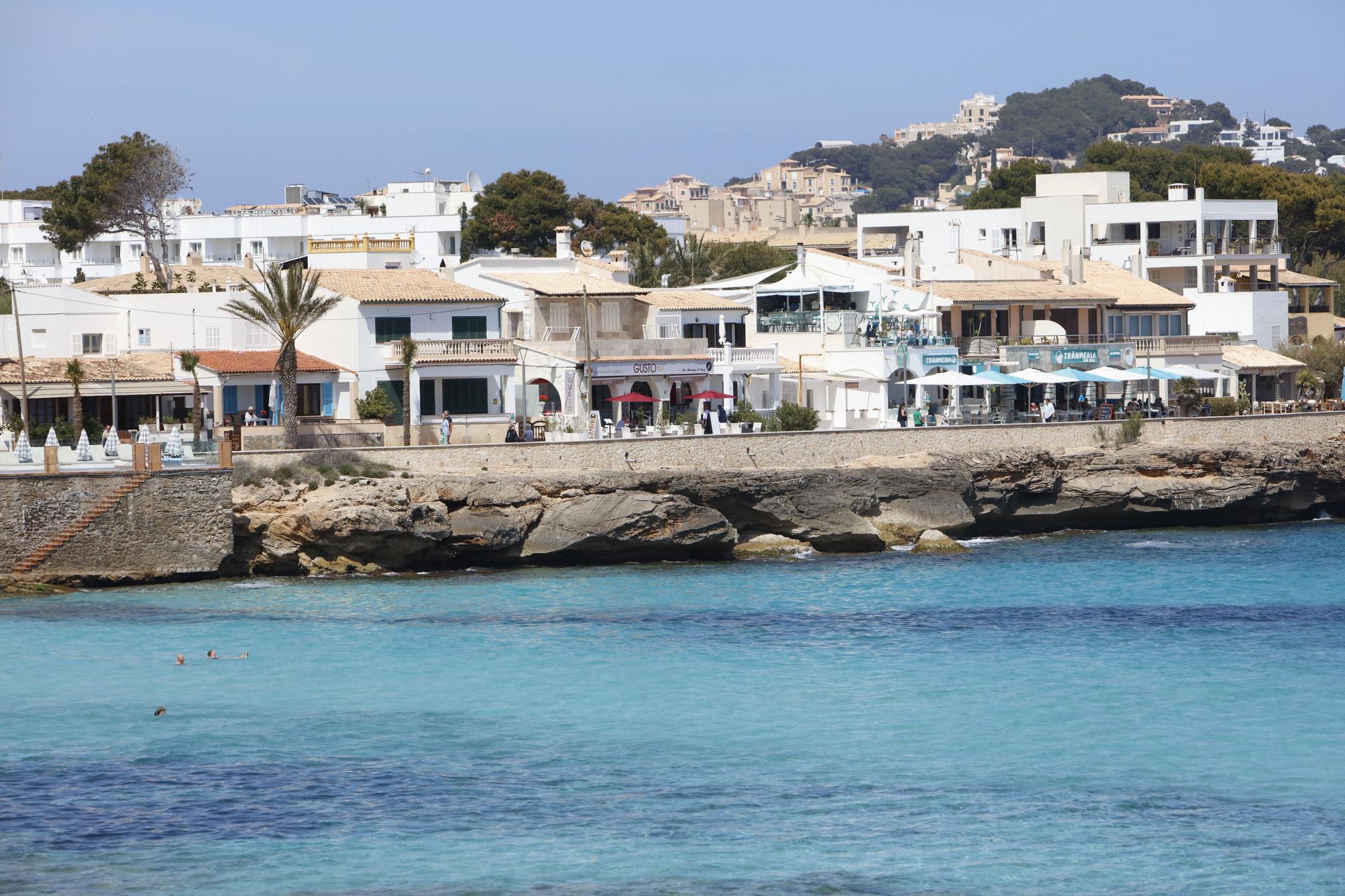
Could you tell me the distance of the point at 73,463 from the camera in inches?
1714

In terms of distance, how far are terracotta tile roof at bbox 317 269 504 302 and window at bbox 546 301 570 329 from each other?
2442 mm

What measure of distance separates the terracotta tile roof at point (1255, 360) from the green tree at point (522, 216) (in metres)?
34.0

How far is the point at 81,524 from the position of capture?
42.6 meters

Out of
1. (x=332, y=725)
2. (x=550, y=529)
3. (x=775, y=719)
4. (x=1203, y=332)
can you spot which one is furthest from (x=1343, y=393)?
(x=332, y=725)

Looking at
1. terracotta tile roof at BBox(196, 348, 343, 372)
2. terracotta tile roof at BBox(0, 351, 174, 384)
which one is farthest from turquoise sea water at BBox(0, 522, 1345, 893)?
terracotta tile roof at BBox(0, 351, 174, 384)

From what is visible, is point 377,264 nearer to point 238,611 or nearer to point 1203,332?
point 238,611

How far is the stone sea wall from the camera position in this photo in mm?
47062

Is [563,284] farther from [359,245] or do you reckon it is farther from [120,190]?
[120,190]

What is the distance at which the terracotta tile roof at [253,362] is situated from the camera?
52375 millimetres

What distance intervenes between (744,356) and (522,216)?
3187cm

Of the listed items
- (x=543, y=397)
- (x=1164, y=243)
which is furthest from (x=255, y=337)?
(x=1164, y=243)

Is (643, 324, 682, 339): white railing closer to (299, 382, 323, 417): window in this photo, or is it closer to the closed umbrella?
(299, 382, 323, 417): window

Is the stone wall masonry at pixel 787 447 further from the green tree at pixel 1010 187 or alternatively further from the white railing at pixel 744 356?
the green tree at pixel 1010 187

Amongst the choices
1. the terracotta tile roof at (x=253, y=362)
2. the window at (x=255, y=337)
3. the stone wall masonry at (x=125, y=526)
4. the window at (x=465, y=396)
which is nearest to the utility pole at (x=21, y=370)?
the stone wall masonry at (x=125, y=526)
